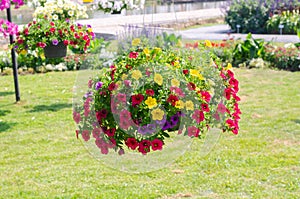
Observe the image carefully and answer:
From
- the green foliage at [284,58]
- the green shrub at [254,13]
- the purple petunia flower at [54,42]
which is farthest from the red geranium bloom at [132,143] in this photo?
the green shrub at [254,13]

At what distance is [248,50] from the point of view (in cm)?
977

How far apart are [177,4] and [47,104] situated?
17.6 metres

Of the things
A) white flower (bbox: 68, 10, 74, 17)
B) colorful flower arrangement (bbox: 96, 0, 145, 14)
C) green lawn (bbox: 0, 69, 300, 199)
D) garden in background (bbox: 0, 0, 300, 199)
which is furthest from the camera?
white flower (bbox: 68, 10, 74, 17)

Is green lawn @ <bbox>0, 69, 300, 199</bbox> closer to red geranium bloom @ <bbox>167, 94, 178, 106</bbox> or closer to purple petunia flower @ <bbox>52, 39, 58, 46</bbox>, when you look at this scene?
purple petunia flower @ <bbox>52, 39, 58, 46</bbox>

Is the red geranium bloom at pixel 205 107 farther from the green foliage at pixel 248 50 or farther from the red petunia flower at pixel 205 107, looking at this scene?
the green foliage at pixel 248 50

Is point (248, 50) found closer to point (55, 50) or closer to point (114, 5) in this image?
point (114, 5)

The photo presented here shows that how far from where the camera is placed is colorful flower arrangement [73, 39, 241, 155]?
105 inches

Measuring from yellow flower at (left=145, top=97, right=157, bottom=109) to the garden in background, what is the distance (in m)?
0.01

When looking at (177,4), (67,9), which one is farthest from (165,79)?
(177,4)

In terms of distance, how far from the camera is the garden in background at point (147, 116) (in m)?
2.73

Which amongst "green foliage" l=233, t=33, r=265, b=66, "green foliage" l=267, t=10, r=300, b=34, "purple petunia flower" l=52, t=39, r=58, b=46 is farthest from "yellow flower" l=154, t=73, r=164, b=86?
"green foliage" l=267, t=10, r=300, b=34

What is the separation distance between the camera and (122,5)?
286 inches

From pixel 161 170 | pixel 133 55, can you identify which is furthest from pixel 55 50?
pixel 133 55

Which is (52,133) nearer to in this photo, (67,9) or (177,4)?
(67,9)
